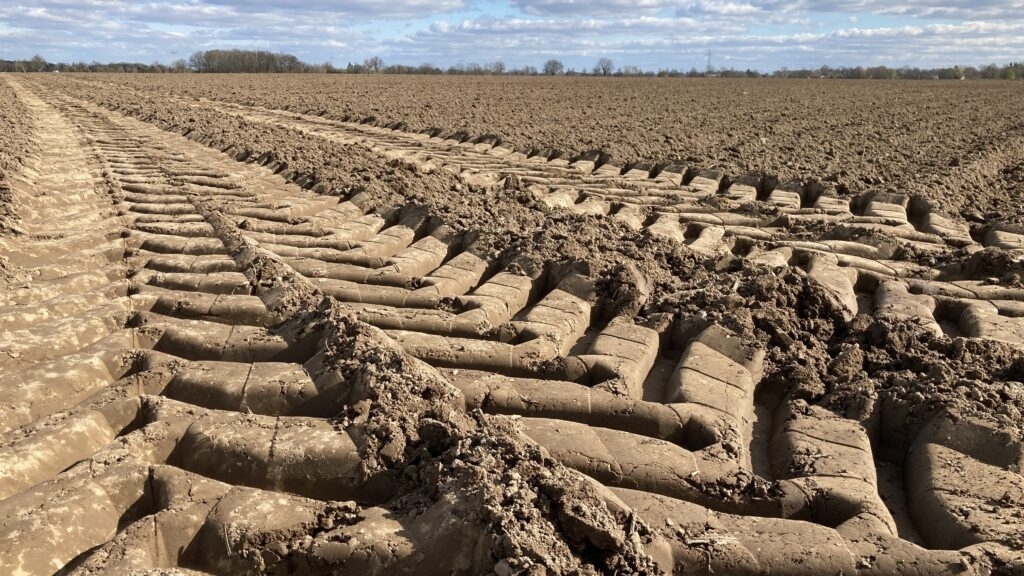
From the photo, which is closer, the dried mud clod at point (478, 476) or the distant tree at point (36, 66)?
the dried mud clod at point (478, 476)

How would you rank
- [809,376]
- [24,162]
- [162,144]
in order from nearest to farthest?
[809,376] < [24,162] < [162,144]

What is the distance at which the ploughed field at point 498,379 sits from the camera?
2203mm

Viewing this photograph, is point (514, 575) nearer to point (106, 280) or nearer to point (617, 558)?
point (617, 558)

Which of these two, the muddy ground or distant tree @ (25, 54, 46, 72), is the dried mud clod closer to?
the muddy ground

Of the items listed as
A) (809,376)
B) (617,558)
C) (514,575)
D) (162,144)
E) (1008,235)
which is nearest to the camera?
(514,575)

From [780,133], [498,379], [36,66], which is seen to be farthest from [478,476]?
[36,66]

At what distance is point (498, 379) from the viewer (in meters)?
3.19

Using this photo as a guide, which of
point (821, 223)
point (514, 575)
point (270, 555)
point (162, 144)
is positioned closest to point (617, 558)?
point (514, 575)

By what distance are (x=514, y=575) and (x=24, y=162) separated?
7.71 metres

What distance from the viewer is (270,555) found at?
7.02ft

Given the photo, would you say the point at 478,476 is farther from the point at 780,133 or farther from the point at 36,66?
the point at 36,66

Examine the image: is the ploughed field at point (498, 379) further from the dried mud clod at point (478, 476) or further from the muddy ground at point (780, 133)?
the muddy ground at point (780, 133)

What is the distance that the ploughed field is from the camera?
220 cm

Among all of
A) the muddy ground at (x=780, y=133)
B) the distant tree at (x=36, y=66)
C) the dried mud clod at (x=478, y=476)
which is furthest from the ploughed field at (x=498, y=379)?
the distant tree at (x=36, y=66)
